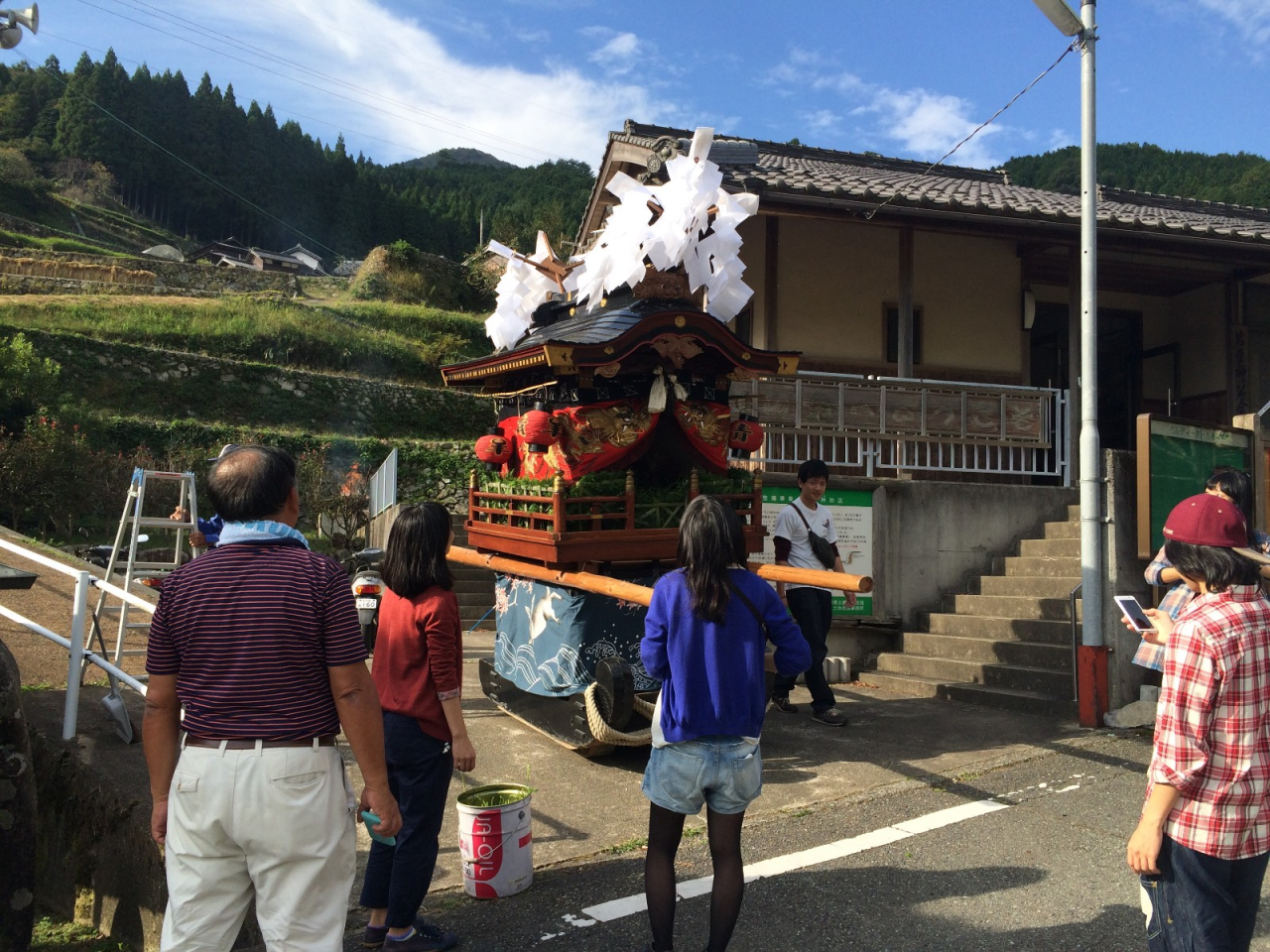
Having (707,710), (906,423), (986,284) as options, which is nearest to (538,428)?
(707,710)

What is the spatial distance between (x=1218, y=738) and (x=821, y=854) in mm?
2263

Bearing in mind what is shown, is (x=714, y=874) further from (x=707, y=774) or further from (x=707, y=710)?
(x=707, y=710)

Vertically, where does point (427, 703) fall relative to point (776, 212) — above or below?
below

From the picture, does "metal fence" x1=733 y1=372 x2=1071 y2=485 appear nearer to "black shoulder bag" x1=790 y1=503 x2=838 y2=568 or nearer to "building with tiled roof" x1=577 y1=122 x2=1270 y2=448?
"building with tiled roof" x1=577 y1=122 x2=1270 y2=448

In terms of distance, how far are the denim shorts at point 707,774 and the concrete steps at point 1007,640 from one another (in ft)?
16.8

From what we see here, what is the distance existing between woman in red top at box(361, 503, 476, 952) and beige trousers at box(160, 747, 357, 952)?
866mm

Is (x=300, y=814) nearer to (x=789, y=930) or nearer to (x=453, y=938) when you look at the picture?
(x=453, y=938)

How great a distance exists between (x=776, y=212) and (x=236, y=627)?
846cm

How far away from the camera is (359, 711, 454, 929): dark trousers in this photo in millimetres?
3238

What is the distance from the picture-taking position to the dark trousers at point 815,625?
676cm

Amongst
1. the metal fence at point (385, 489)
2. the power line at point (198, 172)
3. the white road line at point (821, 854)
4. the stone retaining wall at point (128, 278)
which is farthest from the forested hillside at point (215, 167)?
the white road line at point (821, 854)

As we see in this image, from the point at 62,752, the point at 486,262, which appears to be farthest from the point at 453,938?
the point at 486,262

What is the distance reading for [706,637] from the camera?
308 cm

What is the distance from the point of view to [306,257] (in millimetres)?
77688
